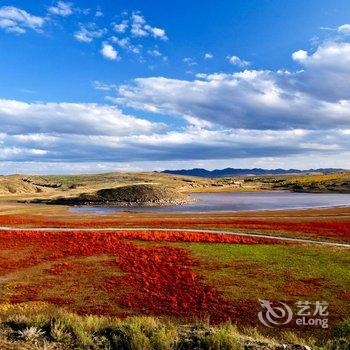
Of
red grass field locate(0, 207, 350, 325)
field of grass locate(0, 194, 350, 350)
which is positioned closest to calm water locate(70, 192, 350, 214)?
red grass field locate(0, 207, 350, 325)

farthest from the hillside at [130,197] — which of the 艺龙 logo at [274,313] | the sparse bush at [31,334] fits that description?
the sparse bush at [31,334]

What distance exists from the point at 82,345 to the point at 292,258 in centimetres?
2889

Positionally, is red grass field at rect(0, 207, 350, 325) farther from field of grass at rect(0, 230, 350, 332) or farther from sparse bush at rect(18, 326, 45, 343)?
sparse bush at rect(18, 326, 45, 343)

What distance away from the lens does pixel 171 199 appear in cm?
13600

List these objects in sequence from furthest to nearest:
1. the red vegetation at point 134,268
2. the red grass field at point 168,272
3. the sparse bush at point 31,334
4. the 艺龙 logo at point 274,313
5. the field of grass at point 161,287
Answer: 1. the red grass field at point 168,272
2. the red vegetation at point 134,268
3. the 艺龙 logo at point 274,313
4. the field of grass at point 161,287
5. the sparse bush at point 31,334

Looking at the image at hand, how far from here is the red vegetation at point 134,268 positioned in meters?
25.6

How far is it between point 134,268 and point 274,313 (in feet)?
47.7

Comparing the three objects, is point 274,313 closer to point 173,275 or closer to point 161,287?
point 161,287

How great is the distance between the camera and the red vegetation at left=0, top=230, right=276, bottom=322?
25.6 meters

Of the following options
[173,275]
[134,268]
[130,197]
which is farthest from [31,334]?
[130,197]

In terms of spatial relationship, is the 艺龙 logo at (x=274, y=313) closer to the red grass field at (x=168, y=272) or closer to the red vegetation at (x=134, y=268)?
the red grass field at (x=168, y=272)

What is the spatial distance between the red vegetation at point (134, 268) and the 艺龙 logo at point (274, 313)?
138 cm

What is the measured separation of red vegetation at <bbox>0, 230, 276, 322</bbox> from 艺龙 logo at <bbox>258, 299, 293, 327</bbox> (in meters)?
1.38

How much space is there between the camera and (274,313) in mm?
24359
